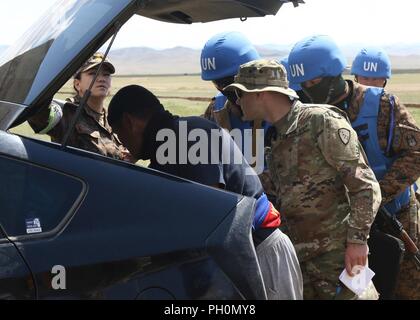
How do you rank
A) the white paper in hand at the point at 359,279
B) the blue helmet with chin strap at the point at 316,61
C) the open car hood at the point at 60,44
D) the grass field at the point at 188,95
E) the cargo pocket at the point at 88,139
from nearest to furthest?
the open car hood at the point at 60,44 → the white paper in hand at the point at 359,279 → the cargo pocket at the point at 88,139 → the blue helmet with chin strap at the point at 316,61 → the grass field at the point at 188,95

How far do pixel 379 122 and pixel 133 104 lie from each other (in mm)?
1967

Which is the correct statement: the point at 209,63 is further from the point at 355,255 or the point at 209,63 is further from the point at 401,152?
the point at 355,255

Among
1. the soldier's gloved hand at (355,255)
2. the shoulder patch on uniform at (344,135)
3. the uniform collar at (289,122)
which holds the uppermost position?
the uniform collar at (289,122)

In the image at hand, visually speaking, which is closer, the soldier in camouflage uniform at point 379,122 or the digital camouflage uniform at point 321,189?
the digital camouflage uniform at point 321,189

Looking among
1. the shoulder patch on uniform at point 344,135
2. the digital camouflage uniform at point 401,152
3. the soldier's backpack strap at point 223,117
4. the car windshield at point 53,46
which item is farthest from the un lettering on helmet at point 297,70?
the car windshield at point 53,46

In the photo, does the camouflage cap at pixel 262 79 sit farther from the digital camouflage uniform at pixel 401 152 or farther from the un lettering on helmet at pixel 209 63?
the un lettering on helmet at pixel 209 63

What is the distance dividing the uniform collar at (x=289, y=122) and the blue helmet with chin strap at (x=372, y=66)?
258 centimetres

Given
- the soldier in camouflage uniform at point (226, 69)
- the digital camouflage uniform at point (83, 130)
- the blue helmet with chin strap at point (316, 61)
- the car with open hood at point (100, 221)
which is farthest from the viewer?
the soldier in camouflage uniform at point (226, 69)

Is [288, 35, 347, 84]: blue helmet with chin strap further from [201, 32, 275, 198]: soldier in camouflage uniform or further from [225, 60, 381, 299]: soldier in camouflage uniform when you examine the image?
[225, 60, 381, 299]: soldier in camouflage uniform

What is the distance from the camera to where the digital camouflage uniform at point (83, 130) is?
2.79m

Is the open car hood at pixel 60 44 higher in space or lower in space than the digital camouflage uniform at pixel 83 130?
higher

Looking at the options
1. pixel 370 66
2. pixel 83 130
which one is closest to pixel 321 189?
pixel 83 130

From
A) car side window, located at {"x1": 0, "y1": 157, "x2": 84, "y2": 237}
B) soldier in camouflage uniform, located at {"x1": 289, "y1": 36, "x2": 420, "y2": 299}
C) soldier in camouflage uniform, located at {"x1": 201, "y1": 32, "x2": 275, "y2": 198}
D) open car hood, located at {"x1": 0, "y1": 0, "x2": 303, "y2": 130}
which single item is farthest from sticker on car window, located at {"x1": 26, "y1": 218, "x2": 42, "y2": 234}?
soldier in camouflage uniform, located at {"x1": 289, "y1": 36, "x2": 420, "y2": 299}
